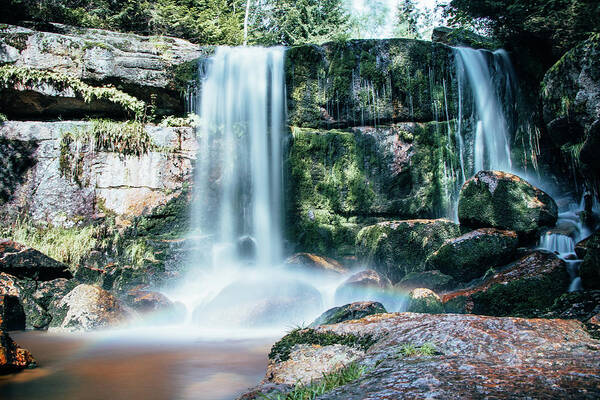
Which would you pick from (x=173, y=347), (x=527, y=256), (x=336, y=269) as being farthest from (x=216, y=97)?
(x=527, y=256)

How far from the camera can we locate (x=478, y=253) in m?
8.28

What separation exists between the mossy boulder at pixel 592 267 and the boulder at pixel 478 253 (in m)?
1.89

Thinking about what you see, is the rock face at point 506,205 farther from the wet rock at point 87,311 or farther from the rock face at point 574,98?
the wet rock at point 87,311

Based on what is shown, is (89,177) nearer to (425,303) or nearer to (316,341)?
(425,303)

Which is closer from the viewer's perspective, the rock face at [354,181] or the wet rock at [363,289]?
the wet rock at [363,289]

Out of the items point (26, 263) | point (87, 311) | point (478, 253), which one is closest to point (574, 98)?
point (478, 253)

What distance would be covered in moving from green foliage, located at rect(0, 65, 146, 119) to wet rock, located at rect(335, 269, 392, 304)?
8.45 meters

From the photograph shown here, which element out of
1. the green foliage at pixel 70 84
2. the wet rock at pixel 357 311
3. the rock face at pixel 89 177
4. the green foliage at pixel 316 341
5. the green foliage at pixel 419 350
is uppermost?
the green foliage at pixel 70 84

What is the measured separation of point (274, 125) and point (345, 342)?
987 cm

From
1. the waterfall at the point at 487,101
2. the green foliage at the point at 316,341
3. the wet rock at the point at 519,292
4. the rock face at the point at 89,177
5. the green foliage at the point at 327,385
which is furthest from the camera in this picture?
the waterfall at the point at 487,101

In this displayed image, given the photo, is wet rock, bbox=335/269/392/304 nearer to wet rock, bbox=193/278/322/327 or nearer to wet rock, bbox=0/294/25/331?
wet rock, bbox=193/278/322/327

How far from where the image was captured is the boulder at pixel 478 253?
8258mm

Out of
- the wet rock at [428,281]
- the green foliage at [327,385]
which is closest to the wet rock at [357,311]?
the wet rock at [428,281]

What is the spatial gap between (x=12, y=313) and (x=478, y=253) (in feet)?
29.2
